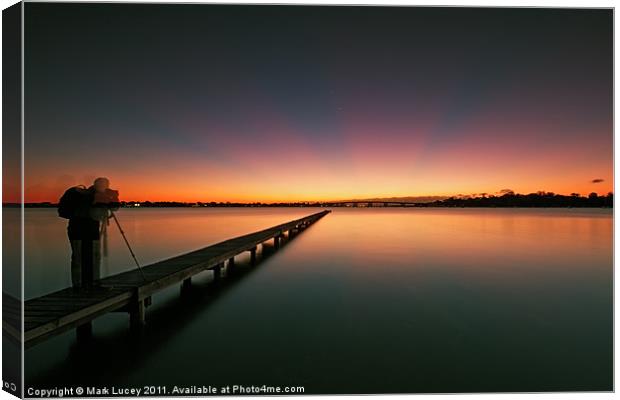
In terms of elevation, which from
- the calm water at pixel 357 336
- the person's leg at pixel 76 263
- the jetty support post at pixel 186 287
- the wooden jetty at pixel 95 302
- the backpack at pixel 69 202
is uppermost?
the backpack at pixel 69 202

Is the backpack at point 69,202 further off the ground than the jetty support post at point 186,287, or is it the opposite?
the backpack at point 69,202

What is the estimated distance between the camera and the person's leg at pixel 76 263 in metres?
3.36

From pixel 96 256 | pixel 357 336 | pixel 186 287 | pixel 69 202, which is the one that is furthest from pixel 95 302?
pixel 186 287

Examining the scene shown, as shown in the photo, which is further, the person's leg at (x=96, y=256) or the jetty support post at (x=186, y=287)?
the jetty support post at (x=186, y=287)

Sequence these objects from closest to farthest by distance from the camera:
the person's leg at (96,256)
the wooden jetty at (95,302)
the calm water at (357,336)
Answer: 1. the wooden jetty at (95,302)
2. the calm water at (357,336)
3. the person's leg at (96,256)

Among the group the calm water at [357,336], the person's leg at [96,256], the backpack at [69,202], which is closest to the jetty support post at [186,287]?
the calm water at [357,336]

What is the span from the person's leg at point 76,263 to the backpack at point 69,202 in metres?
0.27

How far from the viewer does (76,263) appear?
3455 millimetres

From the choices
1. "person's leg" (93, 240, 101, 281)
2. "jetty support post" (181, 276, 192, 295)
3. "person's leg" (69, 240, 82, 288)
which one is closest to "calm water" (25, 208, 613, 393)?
"jetty support post" (181, 276, 192, 295)

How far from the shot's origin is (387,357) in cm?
368

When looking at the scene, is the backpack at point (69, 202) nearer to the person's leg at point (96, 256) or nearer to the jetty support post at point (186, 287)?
the person's leg at point (96, 256)

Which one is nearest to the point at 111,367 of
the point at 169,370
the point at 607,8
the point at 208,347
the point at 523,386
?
the point at 169,370

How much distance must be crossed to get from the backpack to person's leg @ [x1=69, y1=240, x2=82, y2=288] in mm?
272

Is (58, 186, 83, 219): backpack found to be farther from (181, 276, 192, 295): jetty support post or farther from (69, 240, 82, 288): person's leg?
(181, 276, 192, 295): jetty support post
